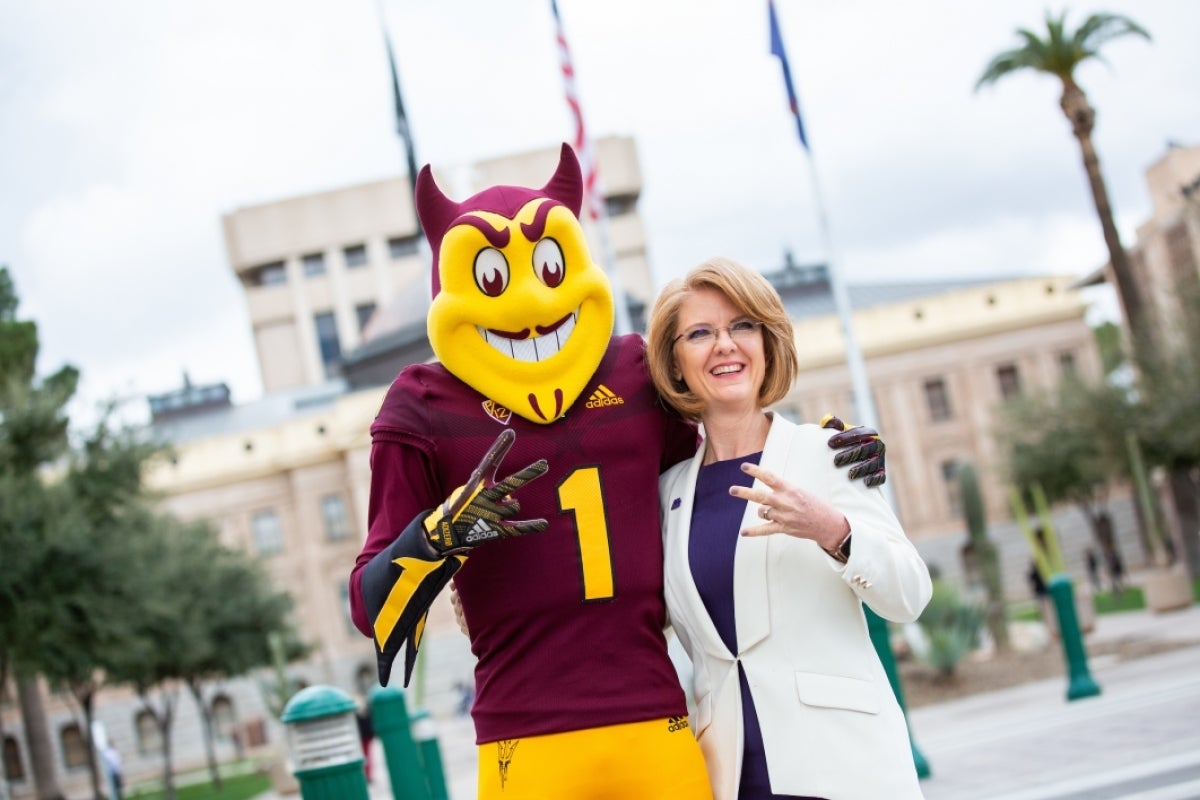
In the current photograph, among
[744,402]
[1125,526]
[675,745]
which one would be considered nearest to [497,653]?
[675,745]

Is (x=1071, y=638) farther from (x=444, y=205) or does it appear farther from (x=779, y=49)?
(x=444, y=205)

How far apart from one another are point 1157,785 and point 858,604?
4.99 metres

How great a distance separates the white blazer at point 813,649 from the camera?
9.25ft

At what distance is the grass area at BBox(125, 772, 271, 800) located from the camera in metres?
26.4

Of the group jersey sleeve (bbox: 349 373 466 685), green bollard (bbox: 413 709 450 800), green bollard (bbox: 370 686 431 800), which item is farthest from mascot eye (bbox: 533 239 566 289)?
green bollard (bbox: 413 709 450 800)

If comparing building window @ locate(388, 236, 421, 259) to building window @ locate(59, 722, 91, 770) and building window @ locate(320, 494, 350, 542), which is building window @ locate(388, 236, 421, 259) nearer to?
building window @ locate(320, 494, 350, 542)

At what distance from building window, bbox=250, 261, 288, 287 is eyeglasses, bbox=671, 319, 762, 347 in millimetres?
70901

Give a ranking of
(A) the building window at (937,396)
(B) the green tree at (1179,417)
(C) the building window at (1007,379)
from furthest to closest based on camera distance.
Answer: (A) the building window at (937,396) < (C) the building window at (1007,379) < (B) the green tree at (1179,417)

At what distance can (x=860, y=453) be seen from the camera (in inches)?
116

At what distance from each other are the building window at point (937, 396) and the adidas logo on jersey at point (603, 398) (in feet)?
158

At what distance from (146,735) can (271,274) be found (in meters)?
30.3

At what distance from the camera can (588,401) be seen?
10.5 ft

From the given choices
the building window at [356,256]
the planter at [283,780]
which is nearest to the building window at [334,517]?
the building window at [356,256]

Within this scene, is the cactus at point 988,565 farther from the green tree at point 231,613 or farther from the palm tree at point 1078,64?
the green tree at point 231,613
